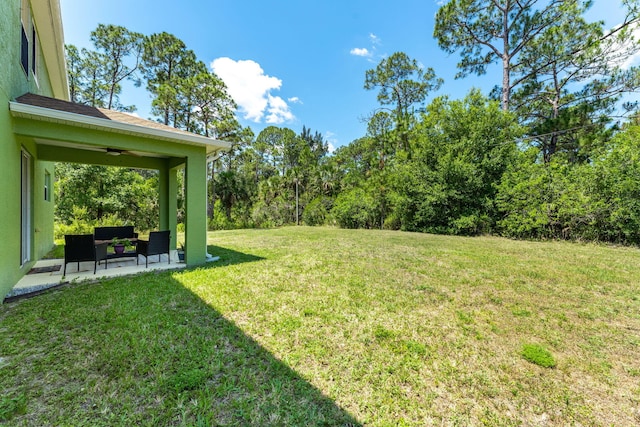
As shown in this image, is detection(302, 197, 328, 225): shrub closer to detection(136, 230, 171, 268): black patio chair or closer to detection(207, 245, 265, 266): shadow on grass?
detection(207, 245, 265, 266): shadow on grass

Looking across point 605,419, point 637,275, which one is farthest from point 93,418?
point 637,275

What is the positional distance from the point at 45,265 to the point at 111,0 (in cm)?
960

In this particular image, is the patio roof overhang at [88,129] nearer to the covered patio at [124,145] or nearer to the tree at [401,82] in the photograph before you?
the covered patio at [124,145]

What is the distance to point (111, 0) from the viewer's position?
30.5 feet

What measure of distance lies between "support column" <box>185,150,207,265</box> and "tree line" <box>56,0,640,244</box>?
11673 mm

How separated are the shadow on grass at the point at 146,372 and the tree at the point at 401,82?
20865mm

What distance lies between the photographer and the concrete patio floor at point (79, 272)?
444 cm

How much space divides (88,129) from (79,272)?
3017mm

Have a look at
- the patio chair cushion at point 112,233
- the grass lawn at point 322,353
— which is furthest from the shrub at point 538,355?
the patio chair cushion at point 112,233

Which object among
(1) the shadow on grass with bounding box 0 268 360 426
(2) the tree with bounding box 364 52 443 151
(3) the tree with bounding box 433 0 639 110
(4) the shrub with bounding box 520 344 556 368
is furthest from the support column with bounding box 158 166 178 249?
(3) the tree with bounding box 433 0 639 110

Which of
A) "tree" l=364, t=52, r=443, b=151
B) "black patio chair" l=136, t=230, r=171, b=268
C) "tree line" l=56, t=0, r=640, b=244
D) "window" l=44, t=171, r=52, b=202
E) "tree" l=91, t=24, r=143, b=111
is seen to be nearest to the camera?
"black patio chair" l=136, t=230, r=171, b=268

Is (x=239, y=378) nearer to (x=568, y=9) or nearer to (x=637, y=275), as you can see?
(x=637, y=275)

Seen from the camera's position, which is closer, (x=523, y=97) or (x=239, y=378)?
(x=239, y=378)

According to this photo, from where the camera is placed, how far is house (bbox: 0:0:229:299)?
4.09m
